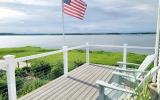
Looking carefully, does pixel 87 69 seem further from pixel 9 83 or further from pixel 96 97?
pixel 9 83

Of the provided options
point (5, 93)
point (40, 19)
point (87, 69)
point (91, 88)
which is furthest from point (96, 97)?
point (40, 19)

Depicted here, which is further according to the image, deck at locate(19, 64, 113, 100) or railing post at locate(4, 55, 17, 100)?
deck at locate(19, 64, 113, 100)

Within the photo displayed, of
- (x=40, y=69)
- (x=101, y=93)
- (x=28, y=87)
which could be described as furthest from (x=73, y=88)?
(x=40, y=69)

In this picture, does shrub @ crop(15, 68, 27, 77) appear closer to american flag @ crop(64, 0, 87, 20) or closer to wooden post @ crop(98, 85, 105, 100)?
american flag @ crop(64, 0, 87, 20)

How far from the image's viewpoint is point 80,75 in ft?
22.0

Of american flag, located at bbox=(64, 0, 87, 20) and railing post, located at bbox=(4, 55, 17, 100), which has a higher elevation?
american flag, located at bbox=(64, 0, 87, 20)

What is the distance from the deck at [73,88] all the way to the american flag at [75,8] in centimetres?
202

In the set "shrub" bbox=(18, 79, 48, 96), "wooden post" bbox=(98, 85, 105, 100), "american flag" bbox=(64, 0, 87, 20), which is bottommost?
"shrub" bbox=(18, 79, 48, 96)

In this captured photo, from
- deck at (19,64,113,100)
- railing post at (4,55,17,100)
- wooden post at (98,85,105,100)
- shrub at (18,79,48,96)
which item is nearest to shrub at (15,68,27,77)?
shrub at (18,79,48,96)

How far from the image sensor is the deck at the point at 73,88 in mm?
4668

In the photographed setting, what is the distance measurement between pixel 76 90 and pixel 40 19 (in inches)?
757

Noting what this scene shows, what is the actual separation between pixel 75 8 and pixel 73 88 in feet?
9.81

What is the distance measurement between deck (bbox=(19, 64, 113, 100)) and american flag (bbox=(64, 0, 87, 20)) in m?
2.02

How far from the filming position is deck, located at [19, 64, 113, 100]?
467 centimetres
